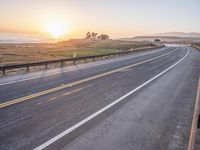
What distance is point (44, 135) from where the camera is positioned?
5.85 metres

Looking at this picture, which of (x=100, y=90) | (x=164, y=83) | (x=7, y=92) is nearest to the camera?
(x=7, y=92)

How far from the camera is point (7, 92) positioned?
10.4 metres

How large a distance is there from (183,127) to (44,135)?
3.89 metres

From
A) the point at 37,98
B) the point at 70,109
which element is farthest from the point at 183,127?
the point at 37,98

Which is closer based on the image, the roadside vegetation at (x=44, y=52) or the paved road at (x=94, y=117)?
the paved road at (x=94, y=117)

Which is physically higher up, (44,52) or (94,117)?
(94,117)

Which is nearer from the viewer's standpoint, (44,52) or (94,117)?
(94,117)

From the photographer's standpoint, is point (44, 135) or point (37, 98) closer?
point (44, 135)

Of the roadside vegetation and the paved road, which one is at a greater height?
the paved road

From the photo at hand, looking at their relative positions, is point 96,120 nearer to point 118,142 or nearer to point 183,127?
point 118,142

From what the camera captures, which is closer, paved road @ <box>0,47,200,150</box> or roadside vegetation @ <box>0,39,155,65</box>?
paved road @ <box>0,47,200,150</box>

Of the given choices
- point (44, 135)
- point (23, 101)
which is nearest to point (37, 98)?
point (23, 101)

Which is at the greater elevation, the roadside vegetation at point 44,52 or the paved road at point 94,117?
the paved road at point 94,117

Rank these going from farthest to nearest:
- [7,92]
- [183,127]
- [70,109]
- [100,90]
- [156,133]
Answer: [100,90] → [7,92] → [70,109] → [183,127] → [156,133]
